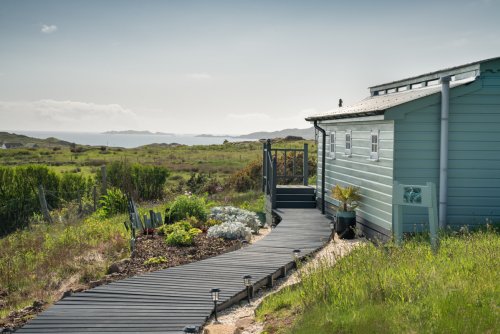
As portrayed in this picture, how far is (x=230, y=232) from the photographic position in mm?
12766

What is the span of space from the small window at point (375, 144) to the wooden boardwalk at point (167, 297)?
2.69 metres

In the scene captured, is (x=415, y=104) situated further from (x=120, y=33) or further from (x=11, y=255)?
(x=120, y=33)

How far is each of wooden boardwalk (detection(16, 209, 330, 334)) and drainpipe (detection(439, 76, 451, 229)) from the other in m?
2.90

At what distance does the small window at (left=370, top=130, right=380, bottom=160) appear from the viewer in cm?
1248

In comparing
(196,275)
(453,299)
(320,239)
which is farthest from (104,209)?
(453,299)

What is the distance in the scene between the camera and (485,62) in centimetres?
1155

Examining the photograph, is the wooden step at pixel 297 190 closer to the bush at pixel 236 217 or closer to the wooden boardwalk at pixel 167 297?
the bush at pixel 236 217

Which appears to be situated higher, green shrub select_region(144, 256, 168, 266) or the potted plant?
the potted plant

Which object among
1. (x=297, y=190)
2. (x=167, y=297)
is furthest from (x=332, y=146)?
(x=167, y=297)

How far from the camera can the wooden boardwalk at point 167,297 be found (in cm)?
699

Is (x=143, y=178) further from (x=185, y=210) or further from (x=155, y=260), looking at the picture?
(x=155, y=260)

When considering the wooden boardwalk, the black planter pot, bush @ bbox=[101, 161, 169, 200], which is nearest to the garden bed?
the wooden boardwalk

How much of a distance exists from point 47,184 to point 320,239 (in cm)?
1462

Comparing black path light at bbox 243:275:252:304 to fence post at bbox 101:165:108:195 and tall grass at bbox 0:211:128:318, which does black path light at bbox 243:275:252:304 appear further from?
fence post at bbox 101:165:108:195
